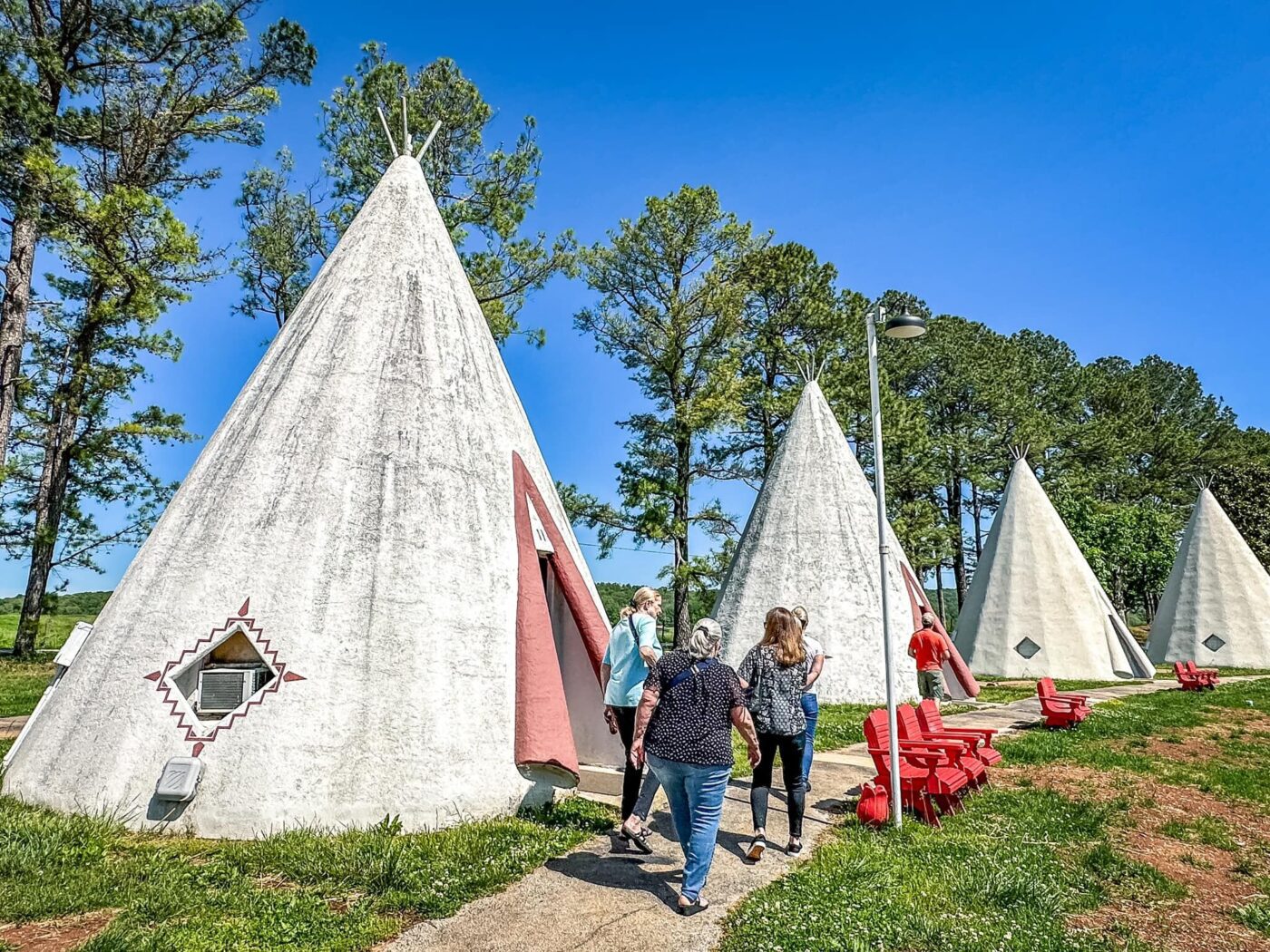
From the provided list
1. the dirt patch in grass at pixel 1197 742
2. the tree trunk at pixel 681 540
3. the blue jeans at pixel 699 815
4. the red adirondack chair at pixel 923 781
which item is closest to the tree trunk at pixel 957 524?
the tree trunk at pixel 681 540

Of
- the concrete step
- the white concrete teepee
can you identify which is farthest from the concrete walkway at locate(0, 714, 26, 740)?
the white concrete teepee

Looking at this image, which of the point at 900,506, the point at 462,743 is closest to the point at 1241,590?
the point at 900,506

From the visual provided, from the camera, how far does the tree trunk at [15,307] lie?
13336 millimetres

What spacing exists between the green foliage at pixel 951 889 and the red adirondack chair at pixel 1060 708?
493 cm

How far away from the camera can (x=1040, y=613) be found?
20047 millimetres

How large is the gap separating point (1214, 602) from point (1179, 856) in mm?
22798

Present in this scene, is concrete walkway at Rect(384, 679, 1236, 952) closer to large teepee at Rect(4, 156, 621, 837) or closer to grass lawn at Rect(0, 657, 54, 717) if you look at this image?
large teepee at Rect(4, 156, 621, 837)

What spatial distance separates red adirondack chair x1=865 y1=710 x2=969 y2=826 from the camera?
19.6 ft

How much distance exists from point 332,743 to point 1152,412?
49.8m

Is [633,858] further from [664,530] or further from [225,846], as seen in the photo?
[664,530]

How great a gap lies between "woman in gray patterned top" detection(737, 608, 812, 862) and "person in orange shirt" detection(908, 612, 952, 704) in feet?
21.7

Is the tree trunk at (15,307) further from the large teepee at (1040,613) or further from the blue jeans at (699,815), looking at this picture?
the large teepee at (1040,613)

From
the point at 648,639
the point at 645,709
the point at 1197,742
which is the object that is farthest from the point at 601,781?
the point at 1197,742

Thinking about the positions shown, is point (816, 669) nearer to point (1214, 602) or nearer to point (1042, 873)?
point (1042, 873)
